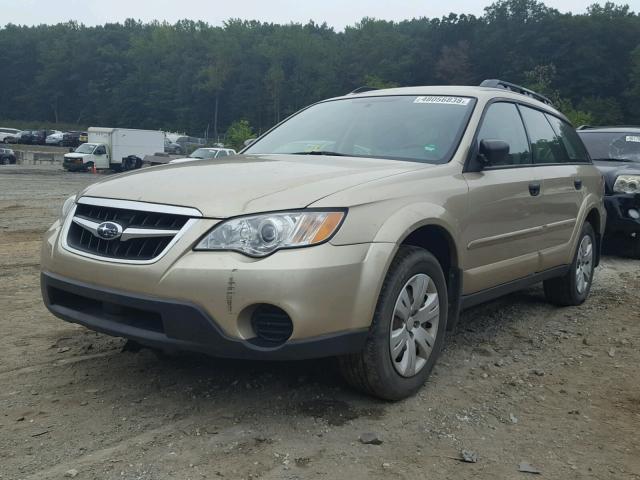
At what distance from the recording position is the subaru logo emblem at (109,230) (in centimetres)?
297

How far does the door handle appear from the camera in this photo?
14.3ft

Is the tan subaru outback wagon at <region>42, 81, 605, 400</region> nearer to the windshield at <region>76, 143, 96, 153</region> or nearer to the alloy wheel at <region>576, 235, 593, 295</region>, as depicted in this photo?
the alloy wheel at <region>576, 235, 593, 295</region>

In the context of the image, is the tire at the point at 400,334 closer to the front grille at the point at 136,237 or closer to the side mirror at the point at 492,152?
the side mirror at the point at 492,152

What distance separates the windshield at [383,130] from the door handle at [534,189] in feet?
2.40

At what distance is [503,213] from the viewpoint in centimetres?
402

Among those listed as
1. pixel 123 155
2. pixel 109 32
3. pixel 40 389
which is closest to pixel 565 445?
pixel 40 389

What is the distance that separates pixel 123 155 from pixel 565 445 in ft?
127

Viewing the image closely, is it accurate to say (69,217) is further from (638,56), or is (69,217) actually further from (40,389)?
(638,56)

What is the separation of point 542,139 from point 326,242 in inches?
112

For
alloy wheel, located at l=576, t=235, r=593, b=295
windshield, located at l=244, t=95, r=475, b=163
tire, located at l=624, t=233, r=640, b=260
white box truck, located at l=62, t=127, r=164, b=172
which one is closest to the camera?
windshield, located at l=244, t=95, r=475, b=163

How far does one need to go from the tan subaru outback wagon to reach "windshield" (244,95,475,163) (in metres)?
0.01

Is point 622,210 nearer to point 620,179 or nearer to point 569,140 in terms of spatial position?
point 620,179

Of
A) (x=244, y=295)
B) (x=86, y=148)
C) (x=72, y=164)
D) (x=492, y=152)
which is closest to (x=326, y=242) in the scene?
(x=244, y=295)

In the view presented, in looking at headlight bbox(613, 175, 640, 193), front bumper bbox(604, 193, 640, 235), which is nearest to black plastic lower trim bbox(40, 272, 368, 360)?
front bumper bbox(604, 193, 640, 235)
